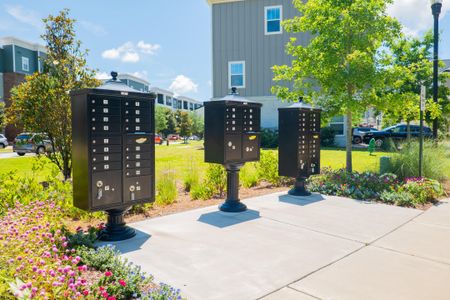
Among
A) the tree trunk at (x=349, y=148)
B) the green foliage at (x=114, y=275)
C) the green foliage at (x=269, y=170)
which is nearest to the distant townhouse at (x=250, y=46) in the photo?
the tree trunk at (x=349, y=148)

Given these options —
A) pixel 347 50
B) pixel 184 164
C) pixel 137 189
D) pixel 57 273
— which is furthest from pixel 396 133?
pixel 57 273

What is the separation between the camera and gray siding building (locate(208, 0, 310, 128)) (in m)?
21.6

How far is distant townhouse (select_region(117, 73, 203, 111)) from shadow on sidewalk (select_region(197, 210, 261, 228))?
51874 millimetres

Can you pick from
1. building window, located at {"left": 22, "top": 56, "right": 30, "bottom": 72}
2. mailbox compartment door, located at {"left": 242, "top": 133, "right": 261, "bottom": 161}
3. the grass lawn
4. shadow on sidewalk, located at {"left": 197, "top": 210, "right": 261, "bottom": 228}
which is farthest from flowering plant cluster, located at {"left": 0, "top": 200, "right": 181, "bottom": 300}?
building window, located at {"left": 22, "top": 56, "right": 30, "bottom": 72}

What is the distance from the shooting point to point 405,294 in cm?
321

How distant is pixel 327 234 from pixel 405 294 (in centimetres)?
177

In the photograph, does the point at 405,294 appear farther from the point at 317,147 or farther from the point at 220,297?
the point at 317,147

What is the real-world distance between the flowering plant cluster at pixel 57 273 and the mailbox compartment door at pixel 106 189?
1.97 feet

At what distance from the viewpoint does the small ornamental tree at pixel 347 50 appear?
8836 millimetres

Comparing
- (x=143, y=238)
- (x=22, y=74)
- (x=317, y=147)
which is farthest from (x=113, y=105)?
(x=22, y=74)

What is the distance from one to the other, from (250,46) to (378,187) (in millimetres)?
16240

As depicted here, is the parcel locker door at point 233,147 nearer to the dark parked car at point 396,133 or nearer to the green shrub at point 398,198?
the green shrub at point 398,198

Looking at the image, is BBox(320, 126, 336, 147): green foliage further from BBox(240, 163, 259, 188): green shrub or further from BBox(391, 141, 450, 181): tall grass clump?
BBox(240, 163, 259, 188): green shrub

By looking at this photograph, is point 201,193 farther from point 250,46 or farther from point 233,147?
point 250,46
